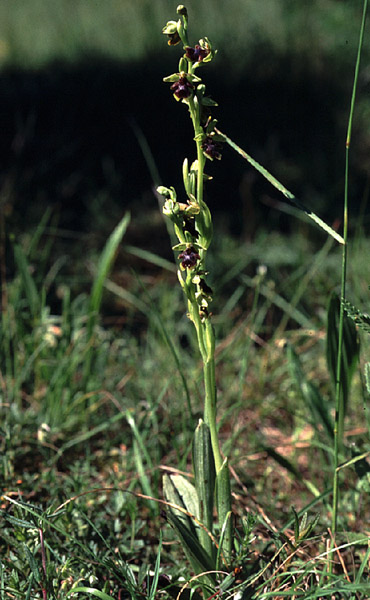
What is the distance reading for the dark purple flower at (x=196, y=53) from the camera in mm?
838

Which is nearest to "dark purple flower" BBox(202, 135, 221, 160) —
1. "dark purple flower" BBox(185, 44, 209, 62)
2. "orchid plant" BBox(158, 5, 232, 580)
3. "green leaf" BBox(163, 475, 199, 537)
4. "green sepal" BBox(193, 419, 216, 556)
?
"orchid plant" BBox(158, 5, 232, 580)

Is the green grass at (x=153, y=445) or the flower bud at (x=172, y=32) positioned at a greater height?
the flower bud at (x=172, y=32)

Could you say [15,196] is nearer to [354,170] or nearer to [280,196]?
[280,196]

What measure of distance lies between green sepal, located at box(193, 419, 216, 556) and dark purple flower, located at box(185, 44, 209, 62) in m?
0.51

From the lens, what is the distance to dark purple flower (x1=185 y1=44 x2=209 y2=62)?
2.75ft

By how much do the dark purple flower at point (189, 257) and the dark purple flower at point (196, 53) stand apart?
26 centimetres

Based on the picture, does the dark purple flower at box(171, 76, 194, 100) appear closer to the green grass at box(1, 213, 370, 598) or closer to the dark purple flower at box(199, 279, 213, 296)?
the dark purple flower at box(199, 279, 213, 296)

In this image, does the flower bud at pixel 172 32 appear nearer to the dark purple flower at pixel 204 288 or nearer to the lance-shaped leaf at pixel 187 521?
the dark purple flower at pixel 204 288

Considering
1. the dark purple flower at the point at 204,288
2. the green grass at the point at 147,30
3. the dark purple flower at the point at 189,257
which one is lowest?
the dark purple flower at the point at 204,288

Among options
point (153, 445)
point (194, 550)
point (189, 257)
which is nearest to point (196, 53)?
point (189, 257)

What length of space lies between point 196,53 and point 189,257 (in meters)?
0.27

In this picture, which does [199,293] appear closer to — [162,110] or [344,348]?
[344,348]

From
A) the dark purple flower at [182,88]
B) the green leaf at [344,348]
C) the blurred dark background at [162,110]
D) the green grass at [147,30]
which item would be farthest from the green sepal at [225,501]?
the green grass at [147,30]

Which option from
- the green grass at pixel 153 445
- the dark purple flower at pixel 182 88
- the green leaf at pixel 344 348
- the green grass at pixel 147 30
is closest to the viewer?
the dark purple flower at pixel 182 88
